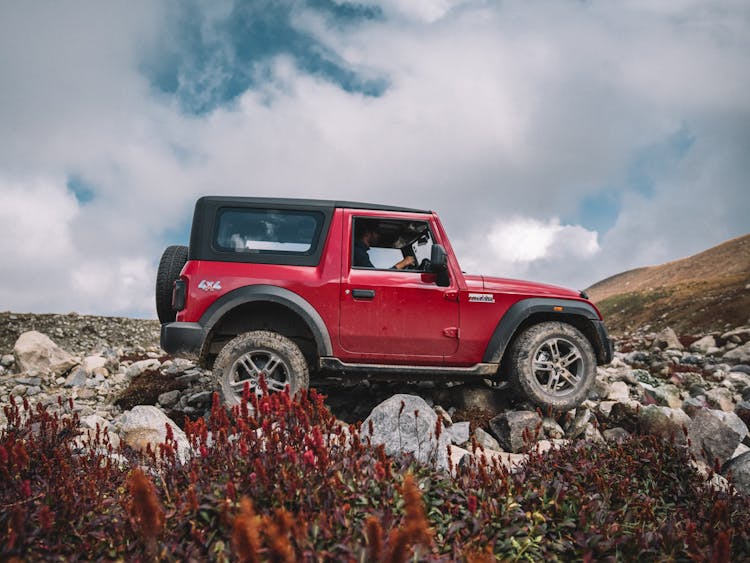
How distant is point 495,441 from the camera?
5.06 meters

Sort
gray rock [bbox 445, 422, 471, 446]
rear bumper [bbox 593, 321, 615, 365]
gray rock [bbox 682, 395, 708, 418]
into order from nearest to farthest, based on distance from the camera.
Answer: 1. gray rock [bbox 445, 422, 471, 446]
2. rear bumper [bbox 593, 321, 615, 365]
3. gray rock [bbox 682, 395, 708, 418]

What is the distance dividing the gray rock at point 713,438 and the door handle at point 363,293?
11.9ft

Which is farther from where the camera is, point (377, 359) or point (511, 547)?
point (377, 359)

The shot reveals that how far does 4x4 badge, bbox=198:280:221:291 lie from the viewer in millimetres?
5188

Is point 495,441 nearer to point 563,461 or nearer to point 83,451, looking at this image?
point 563,461

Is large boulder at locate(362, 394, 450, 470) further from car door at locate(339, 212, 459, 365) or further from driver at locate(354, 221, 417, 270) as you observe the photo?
driver at locate(354, 221, 417, 270)

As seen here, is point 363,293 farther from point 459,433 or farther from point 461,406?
point 461,406

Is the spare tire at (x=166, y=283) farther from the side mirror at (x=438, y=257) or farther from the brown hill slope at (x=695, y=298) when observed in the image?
the brown hill slope at (x=695, y=298)

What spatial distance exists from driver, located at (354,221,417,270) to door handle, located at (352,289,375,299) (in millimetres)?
327

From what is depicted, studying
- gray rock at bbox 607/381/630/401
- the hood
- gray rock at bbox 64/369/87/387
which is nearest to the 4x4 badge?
the hood

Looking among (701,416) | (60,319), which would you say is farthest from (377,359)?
(60,319)

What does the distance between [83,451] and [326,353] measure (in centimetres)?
240

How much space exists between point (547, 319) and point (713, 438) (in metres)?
2.04

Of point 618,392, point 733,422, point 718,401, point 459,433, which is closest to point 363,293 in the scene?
point 459,433
